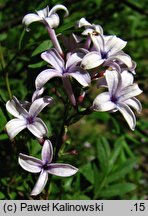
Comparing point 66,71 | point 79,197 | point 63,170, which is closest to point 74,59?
point 66,71

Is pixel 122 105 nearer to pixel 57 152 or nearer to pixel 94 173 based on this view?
pixel 57 152

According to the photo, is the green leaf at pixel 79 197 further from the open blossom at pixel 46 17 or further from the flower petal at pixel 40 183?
the open blossom at pixel 46 17

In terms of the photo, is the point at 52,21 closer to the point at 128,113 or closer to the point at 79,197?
the point at 128,113

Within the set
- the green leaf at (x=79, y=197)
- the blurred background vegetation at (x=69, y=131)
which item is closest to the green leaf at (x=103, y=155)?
the blurred background vegetation at (x=69, y=131)

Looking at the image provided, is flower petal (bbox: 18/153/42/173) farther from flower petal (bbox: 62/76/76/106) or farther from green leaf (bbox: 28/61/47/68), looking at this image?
green leaf (bbox: 28/61/47/68)

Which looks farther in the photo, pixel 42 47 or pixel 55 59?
pixel 42 47

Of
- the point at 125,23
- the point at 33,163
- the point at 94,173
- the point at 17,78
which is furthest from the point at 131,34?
the point at 33,163
